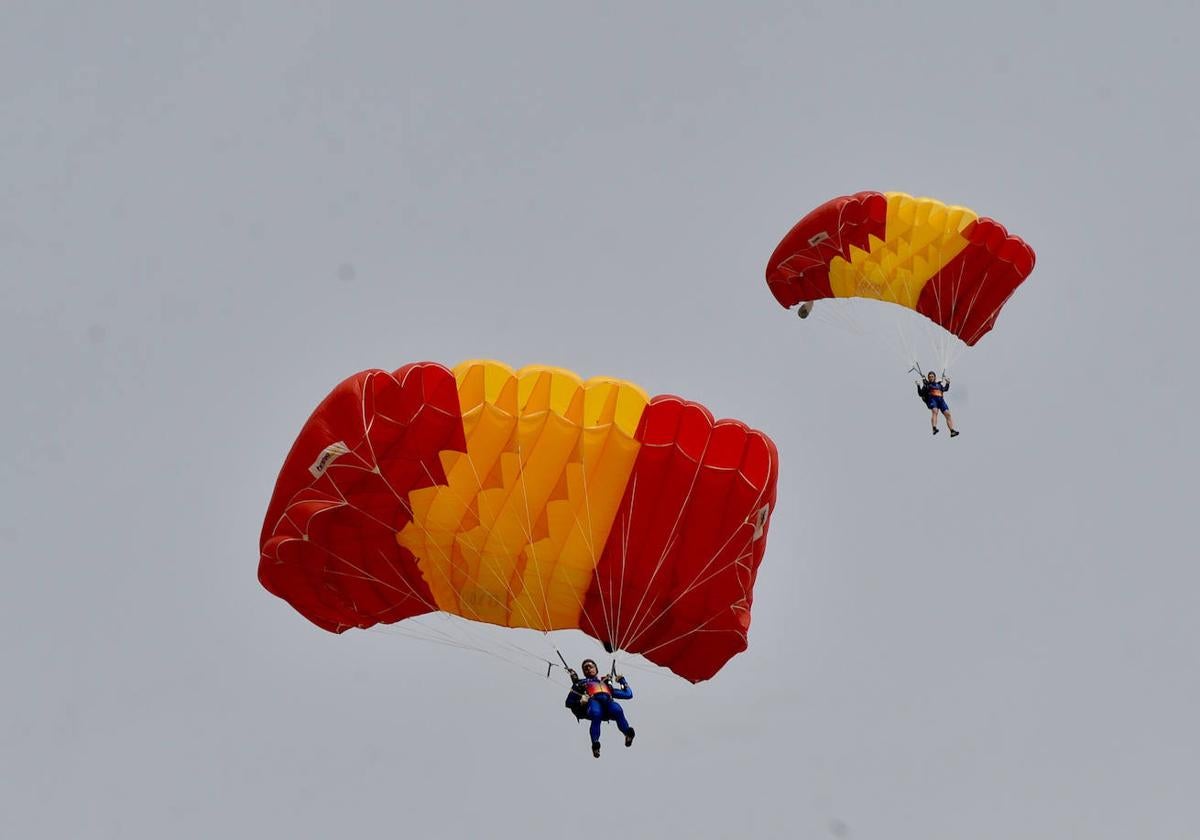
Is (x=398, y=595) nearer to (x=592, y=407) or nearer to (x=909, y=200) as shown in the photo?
(x=592, y=407)

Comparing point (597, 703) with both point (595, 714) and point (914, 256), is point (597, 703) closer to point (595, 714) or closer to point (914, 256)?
point (595, 714)

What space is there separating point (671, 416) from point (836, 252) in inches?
337

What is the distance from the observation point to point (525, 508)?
63.9ft

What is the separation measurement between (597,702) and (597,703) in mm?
10

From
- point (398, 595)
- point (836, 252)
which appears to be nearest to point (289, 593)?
point (398, 595)

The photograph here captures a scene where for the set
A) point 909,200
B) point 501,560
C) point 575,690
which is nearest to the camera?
point 575,690

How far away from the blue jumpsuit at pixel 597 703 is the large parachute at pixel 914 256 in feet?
33.6

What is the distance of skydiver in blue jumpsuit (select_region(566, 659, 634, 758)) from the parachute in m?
1.37

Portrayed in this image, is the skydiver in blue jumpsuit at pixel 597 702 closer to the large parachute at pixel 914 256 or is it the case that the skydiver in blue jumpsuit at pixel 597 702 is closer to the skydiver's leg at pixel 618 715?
the skydiver's leg at pixel 618 715

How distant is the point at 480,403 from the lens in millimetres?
19172

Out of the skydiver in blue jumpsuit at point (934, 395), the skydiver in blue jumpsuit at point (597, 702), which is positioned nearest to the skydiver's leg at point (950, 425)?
the skydiver in blue jumpsuit at point (934, 395)

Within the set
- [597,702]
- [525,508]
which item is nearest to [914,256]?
[525,508]

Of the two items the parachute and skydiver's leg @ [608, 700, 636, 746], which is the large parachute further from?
skydiver's leg @ [608, 700, 636, 746]

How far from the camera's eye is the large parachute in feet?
86.2
